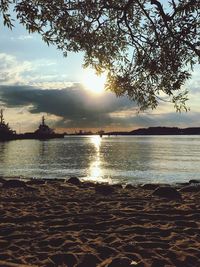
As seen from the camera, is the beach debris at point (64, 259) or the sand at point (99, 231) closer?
the beach debris at point (64, 259)

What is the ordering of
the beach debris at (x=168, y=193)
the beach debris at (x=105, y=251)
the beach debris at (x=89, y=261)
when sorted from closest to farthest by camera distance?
the beach debris at (x=89, y=261) → the beach debris at (x=105, y=251) → the beach debris at (x=168, y=193)

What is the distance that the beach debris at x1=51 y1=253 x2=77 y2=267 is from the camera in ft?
27.2

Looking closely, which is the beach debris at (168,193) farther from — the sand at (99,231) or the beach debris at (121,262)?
the beach debris at (121,262)

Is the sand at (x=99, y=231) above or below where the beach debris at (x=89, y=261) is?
below

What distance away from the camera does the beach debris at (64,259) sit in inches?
327

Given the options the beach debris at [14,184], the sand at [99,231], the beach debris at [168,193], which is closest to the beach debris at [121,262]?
the sand at [99,231]

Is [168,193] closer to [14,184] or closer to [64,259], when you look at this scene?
[14,184]

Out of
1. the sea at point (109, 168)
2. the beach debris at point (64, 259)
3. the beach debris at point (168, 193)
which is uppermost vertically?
the beach debris at point (64, 259)

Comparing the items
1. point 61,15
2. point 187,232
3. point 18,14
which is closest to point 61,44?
point 61,15

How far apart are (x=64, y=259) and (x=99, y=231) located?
9.34 ft

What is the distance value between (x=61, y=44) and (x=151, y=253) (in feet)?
30.9

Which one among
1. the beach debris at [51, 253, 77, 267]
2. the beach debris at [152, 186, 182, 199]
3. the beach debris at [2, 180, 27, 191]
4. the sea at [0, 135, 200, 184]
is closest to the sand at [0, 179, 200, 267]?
the beach debris at [51, 253, 77, 267]

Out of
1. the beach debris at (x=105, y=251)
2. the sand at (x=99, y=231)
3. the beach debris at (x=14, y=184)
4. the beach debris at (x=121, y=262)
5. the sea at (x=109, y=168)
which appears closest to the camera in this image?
the beach debris at (x=121, y=262)

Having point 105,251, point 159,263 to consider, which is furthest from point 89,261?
point 159,263
